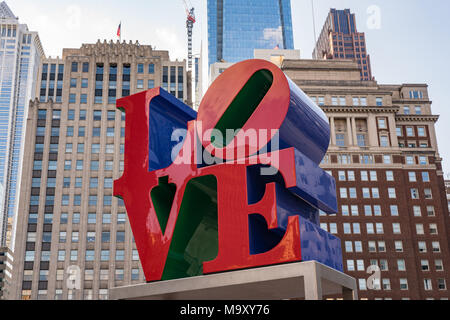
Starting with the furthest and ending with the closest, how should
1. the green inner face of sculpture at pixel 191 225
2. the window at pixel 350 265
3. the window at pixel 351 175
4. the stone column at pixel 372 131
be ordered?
the stone column at pixel 372 131, the window at pixel 351 175, the window at pixel 350 265, the green inner face of sculpture at pixel 191 225

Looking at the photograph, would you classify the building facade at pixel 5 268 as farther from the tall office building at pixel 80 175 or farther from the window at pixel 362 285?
the window at pixel 362 285

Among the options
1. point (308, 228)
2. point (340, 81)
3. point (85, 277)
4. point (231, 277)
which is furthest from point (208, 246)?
point (340, 81)

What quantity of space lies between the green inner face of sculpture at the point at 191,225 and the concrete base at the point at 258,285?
3.00 ft

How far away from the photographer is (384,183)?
325 ft

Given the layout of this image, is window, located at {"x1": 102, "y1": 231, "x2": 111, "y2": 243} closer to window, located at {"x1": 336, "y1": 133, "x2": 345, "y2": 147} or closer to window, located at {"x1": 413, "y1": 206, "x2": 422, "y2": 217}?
window, located at {"x1": 336, "y1": 133, "x2": 345, "y2": 147}

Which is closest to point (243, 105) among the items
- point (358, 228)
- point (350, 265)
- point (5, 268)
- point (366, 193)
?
point (350, 265)

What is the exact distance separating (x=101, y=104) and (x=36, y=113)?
439 inches

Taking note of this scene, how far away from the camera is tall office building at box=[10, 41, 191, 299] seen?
285 feet

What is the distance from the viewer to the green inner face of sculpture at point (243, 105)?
22.0m

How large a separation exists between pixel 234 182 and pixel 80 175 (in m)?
76.9

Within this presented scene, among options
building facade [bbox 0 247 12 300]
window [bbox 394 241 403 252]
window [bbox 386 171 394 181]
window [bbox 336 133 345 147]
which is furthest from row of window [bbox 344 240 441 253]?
building facade [bbox 0 247 12 300]

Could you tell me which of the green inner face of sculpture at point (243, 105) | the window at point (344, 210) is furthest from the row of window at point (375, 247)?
the green inner face of sculpture at point (243, 105)

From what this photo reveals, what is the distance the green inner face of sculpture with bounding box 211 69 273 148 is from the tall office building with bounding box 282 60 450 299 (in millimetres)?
73492
